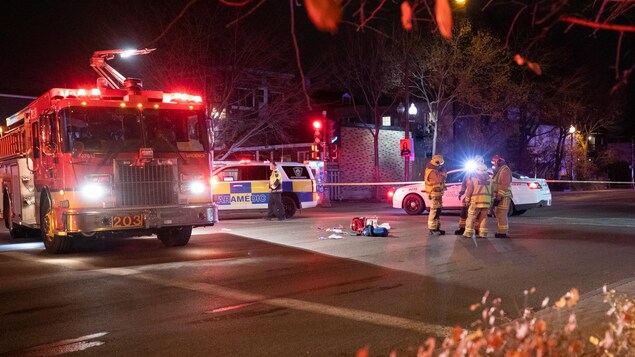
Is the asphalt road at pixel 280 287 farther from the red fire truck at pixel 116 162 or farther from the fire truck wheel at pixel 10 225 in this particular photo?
the fire truck wheel at pixel 10 225

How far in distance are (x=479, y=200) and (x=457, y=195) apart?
5.80m

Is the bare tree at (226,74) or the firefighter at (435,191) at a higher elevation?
the bare tree at (226,74)

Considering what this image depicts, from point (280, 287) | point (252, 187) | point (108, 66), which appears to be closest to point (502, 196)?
point (280, 287)

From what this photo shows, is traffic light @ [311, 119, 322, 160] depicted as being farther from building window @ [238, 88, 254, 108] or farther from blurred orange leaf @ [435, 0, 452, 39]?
blurred orange leaf @ [435, 0, 452, 39]

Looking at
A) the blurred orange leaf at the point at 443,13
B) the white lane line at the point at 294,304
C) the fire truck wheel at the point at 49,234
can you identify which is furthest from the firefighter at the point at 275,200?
the blurred orange leaf at the point at 443,13

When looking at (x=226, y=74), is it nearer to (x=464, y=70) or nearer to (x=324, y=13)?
(x=464, y=70)

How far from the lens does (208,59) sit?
923 inches

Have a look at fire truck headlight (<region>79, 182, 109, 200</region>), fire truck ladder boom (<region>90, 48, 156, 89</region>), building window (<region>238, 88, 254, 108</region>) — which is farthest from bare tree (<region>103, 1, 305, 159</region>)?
fire truck headlight (<region>79, 182, 109, 200</region>)

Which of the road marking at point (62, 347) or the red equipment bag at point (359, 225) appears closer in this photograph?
the road marking at point (62, 347)

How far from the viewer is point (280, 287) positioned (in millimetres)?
7656

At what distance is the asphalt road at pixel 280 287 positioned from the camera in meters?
5.39

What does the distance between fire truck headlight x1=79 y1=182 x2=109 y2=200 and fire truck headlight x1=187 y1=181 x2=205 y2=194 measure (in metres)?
1.46

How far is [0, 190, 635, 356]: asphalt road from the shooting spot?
5.39m

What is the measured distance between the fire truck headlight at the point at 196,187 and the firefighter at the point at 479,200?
216 inches
